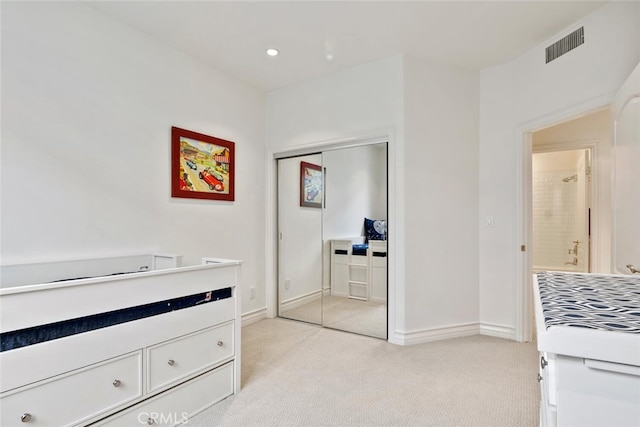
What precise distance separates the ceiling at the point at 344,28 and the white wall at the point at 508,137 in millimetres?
210

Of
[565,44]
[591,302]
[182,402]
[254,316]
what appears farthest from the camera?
[254,316]

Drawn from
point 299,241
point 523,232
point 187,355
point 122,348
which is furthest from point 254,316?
point 523,232

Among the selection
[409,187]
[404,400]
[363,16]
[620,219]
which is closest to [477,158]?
[409,187]

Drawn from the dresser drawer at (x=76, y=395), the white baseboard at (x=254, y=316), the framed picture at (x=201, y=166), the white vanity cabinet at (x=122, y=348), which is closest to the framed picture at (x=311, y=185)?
the framed picture at (x=201, y=166)

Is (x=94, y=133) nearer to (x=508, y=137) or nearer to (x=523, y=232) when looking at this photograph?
(x=508, y=137)

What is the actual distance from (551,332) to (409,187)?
2416 mm

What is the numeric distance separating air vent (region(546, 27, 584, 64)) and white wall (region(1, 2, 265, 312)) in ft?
9.52

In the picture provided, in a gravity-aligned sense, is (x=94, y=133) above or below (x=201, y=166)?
above

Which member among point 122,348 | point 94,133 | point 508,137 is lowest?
point 122,348

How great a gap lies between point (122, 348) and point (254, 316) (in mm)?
2155

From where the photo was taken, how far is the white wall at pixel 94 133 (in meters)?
1.98

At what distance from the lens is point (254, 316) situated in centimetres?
365

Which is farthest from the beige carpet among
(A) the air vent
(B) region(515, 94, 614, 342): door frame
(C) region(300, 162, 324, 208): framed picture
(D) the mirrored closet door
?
(A) the air vent

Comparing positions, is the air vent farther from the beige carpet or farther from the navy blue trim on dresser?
the navy blue trim on dresser
